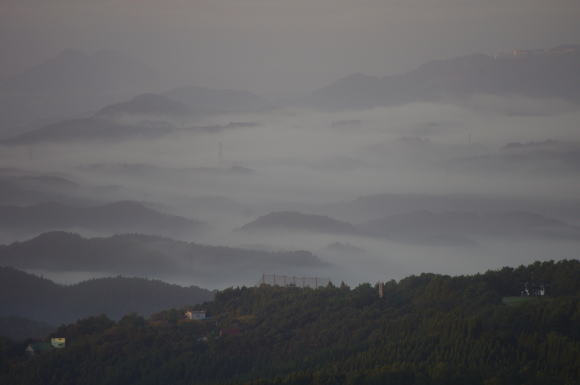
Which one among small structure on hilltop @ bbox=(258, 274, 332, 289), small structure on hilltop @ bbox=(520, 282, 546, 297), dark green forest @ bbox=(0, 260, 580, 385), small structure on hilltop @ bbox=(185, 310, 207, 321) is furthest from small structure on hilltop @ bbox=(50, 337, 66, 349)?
small structure on hilltop @ bbox=(520, 282, 546, 297)

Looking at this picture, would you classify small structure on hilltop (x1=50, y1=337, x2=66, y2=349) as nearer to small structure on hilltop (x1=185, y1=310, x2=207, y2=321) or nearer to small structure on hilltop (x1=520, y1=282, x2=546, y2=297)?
small structure on hilltop (x1=185, y1=310, x2=207, y2=321)

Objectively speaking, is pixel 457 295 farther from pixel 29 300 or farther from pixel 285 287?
pixel 29 300

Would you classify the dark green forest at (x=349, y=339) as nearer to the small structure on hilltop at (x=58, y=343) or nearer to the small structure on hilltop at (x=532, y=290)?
the small structure on hilltop at (x=532, y=290)

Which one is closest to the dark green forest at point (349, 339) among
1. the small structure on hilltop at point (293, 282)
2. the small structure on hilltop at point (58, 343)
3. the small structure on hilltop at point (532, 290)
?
the small structure on hilltop at point (532, 290)

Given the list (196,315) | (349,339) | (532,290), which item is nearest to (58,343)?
(196,315)

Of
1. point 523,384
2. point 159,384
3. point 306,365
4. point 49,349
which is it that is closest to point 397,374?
point 523,384

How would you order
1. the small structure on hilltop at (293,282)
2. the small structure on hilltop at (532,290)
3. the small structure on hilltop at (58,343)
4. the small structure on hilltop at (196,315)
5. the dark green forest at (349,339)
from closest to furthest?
the dark green forest at (349,339) < the small structure on hilltop at (532,290) < the small structure on hilltop at (58,343) < the small structure on hilltop at (196,315) < the small structure on hilltop at (293,282)

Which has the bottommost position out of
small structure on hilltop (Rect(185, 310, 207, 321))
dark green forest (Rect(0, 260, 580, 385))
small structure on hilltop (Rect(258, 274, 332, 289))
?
dark green forest (Rect(0, 260, 580, 385))

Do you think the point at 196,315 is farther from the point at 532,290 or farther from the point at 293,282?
the point at 532,290
